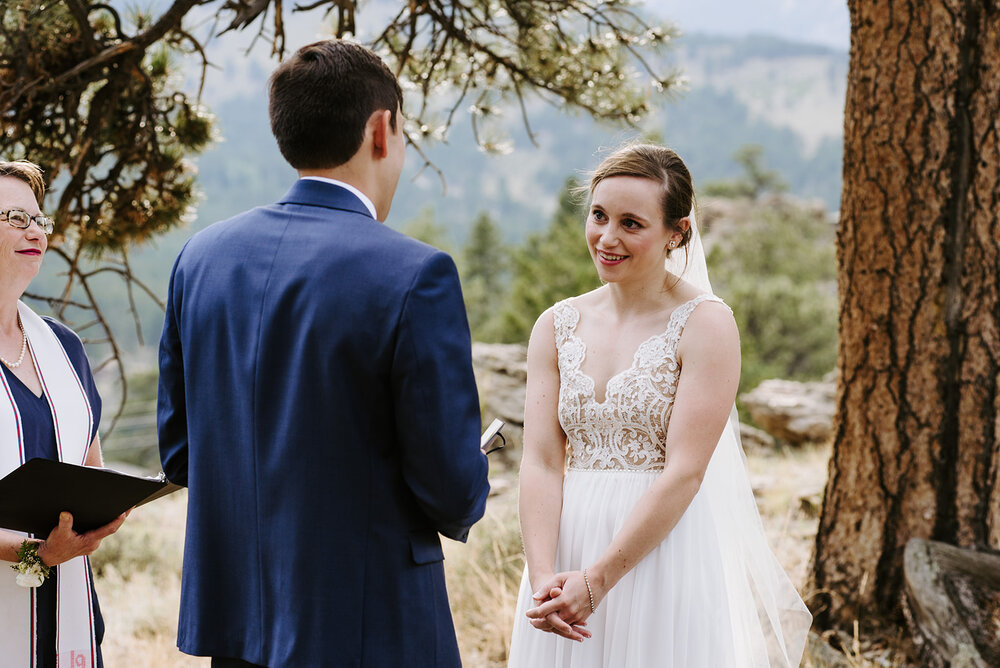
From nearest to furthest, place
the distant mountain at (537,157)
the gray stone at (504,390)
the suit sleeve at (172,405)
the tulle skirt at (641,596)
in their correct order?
the suit sleeve at (172,405) < the tulle skirt at (641,596) < the gray stone at (504,390) < the distant mountain at (537,157)

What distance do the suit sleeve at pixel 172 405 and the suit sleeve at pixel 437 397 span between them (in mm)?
566

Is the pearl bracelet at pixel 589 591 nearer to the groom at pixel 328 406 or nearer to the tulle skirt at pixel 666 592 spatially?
the tulle skirt at pixel 666 592


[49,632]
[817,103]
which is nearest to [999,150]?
[49,632]

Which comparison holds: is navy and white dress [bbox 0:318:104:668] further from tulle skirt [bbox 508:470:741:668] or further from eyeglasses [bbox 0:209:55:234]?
tulle skirt [bbox 508:470:741:668]

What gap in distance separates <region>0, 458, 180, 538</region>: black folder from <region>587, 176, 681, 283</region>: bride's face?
1152 mm

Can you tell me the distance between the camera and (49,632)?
82.1 inches

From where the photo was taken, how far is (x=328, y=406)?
1553 mm

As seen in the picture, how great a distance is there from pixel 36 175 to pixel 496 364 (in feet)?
23.5

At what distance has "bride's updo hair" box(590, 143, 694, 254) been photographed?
90.5 inches

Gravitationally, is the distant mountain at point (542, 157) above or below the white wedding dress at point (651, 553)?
above

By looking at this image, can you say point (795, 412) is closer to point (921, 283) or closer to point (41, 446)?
point (921, 283)

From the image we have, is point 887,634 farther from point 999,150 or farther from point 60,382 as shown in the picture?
point 60,382

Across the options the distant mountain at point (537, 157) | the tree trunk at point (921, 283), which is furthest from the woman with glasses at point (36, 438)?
the distant mountain at point (537, 157)

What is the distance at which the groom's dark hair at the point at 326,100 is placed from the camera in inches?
63.2
